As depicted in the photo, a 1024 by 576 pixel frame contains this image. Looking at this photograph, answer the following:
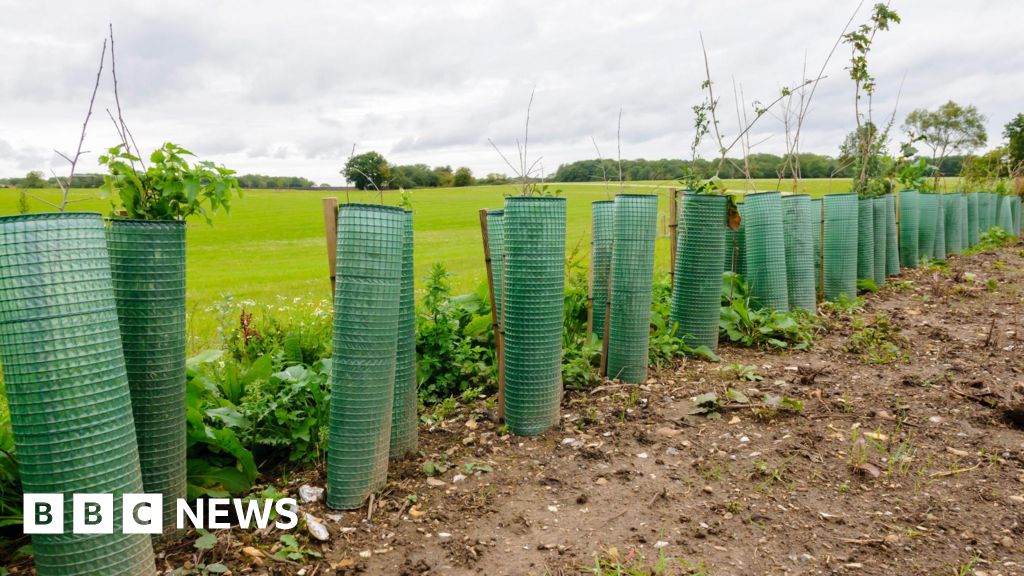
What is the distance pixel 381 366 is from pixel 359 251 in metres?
0.53

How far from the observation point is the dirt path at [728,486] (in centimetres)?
283

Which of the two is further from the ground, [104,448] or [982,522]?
[104,448]

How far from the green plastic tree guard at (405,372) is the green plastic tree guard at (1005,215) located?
1705 centimetres

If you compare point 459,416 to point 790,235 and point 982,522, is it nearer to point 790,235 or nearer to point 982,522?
point 982,522

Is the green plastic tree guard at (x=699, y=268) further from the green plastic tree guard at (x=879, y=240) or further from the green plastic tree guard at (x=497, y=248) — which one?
the green plastic tree guard at (x=879, y=240)

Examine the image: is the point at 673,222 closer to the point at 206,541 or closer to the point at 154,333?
the point at 154,333

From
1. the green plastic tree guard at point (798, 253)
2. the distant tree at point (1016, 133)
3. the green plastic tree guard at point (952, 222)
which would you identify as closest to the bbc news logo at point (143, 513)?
the green plastic tree guard at point (798, 253)

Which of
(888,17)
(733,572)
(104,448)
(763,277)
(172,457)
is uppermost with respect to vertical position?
(888,17)

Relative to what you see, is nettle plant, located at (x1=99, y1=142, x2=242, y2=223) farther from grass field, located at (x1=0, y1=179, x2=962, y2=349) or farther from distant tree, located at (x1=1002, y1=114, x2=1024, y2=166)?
distant tree, located at (x1=1002, y1=114, x2=1024, y2=166)

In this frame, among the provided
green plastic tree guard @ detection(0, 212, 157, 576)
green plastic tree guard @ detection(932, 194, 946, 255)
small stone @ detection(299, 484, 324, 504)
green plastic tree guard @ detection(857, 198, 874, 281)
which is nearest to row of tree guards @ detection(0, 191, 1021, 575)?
green plastic tree guard @ detection(0, 212, 157, 576)

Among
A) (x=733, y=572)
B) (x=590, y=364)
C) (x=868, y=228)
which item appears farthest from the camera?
(x=868, y=228)

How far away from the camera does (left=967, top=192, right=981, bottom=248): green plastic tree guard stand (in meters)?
14.1

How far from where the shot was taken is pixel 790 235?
22.2ft

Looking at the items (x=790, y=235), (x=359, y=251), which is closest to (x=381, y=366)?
(x=359, y=251)
